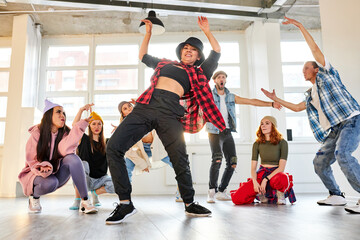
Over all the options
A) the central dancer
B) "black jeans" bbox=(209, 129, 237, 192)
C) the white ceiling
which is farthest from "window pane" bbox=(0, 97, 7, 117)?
the central dancer

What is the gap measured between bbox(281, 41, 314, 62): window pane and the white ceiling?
37 centimetres

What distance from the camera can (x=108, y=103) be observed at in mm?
6496

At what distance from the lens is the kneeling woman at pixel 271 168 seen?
330 cm

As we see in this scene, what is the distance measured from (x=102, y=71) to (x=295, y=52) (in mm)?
3976

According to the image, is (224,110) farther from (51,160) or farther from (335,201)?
(51,160)

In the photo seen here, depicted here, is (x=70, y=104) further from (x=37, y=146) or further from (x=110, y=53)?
(x=37, y=146)

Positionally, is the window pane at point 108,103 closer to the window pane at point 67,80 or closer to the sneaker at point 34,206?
the window pane at point 67,80

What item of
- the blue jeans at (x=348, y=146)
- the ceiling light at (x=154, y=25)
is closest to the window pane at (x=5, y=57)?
the ceiling light at (x=154, y=25)

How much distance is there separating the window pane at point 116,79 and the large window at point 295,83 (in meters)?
3.06

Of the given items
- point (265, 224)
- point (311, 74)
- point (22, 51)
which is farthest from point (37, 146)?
point (22, 51)

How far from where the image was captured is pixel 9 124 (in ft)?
19.0

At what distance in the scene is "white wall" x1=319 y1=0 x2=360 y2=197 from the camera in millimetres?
3410

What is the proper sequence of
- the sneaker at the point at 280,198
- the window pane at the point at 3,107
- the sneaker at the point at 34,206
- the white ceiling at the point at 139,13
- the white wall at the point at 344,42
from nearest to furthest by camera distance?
the sneaker at the point at 34,206
the sneaker at the point at 280,198
the white wall at the point at 344,42
the white ceiling at the point at 139,13
the window pane at the point at 3,107

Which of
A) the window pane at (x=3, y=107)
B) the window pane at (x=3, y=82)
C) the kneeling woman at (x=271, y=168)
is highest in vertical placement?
the window pane at (x=3, y=82)
